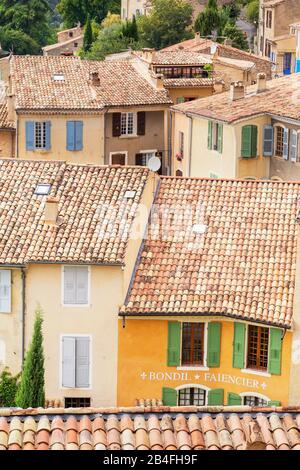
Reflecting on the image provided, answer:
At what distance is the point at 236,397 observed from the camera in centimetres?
3438

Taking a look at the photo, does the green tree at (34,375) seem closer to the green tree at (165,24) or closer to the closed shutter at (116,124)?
the closed shutter at (116,124)

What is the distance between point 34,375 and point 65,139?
101ft

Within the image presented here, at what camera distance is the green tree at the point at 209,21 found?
334ft

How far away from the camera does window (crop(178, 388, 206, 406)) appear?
115 ft

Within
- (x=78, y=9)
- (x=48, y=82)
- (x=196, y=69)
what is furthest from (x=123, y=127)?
(x=78, y=9)

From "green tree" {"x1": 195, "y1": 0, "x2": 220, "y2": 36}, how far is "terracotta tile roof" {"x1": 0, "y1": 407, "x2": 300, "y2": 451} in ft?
281

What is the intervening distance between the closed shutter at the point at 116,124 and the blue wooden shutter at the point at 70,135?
7.78 ft

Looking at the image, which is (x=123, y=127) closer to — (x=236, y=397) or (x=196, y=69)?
(x=196, y=69)

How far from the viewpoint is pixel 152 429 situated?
1753cm

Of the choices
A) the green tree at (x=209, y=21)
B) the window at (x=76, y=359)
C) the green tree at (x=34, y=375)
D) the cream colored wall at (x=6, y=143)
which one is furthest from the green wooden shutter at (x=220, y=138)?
the green tree at (x=209, y=21)

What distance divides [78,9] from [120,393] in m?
101

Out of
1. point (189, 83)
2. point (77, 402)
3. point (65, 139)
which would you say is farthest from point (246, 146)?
point (77, 402)

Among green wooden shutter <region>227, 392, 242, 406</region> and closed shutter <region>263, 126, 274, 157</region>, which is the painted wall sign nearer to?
green wooden shutter <region>227, 392, 242, 406</region>

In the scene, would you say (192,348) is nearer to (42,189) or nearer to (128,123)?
(42,189)
